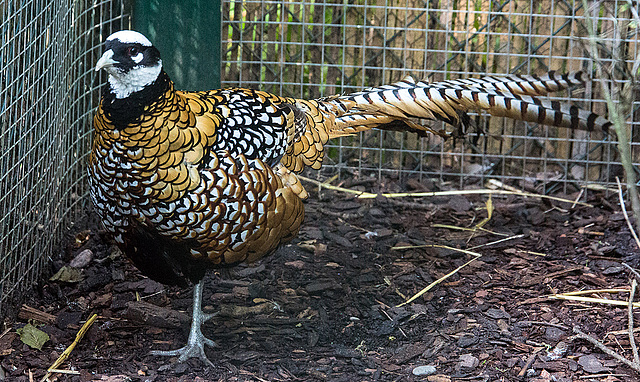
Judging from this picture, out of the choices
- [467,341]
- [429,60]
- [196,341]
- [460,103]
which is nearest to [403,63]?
[429,60]

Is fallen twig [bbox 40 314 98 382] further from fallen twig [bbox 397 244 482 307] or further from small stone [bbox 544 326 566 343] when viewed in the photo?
small stone [bbox 544 326 566 343]

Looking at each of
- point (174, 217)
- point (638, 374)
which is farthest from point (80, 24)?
point (638, 374)

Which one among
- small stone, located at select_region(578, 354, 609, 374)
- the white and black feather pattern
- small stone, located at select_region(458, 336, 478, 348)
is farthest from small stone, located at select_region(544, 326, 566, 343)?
the white and black feather pattern

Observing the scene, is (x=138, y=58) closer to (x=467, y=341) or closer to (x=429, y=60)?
(x=467, y=341)

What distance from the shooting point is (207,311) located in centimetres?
327

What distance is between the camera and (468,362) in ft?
8.96

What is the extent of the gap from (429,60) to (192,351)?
2.46 metres

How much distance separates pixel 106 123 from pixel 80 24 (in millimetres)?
1398

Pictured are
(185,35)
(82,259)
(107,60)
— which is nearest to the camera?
(107,60)

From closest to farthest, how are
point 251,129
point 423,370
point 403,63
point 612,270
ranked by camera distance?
point 423,370, point 251,129, point 612,270, point 403,63

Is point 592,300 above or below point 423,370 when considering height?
above

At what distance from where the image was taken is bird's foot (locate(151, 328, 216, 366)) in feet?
9.35

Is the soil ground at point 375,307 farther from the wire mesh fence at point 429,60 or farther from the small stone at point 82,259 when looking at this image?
the wire mesh fence at point 429,60

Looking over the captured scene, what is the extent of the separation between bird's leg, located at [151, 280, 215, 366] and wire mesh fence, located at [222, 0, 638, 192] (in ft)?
5.43
